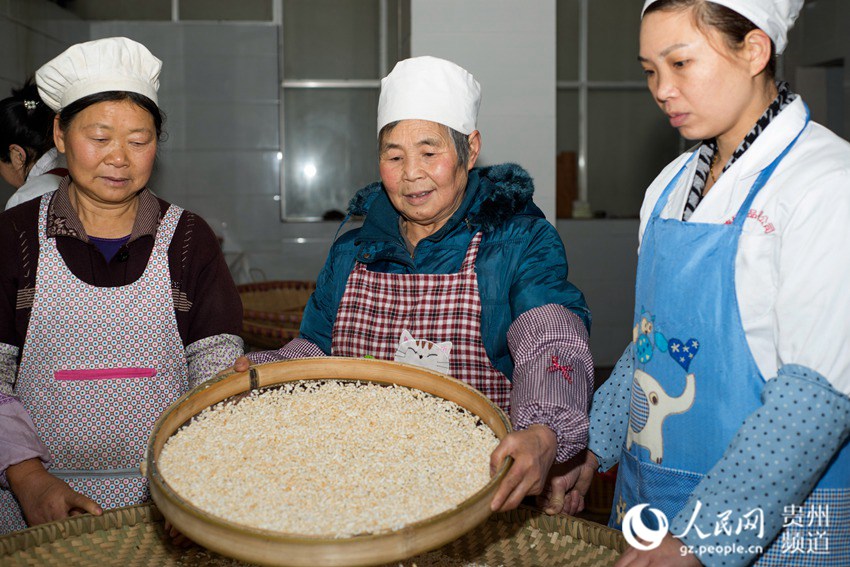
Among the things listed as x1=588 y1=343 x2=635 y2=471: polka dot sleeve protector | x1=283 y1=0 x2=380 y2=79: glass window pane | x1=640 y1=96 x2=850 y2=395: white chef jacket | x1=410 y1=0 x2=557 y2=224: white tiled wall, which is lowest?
x1=588 y1=343 x2=635 y2=471: polka dot sleeve protector

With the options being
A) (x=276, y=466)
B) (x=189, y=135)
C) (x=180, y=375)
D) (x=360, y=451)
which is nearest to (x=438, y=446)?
(x=360, y=451)

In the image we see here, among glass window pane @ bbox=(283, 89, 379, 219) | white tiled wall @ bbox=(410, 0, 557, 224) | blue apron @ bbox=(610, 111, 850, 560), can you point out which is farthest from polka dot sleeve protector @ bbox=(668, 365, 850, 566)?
glass window pane @ bbox=(283, 89, 379, 219)

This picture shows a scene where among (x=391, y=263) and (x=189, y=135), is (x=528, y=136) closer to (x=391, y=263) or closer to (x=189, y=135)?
(x=391, y=263)

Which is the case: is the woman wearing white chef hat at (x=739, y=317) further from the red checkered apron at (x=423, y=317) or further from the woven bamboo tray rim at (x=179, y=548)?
the red checkered apron at (x=423, y=317)

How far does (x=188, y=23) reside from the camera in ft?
19.4

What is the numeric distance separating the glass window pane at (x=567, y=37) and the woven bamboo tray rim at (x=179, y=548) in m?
5.85

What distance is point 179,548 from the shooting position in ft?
4.58

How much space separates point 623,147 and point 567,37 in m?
1.08

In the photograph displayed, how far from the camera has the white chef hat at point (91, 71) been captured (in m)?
1.58

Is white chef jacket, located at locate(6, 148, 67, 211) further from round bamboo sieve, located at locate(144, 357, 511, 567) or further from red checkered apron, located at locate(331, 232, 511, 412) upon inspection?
round bamboo sieve, located at locate(144, 357, 511, 567)

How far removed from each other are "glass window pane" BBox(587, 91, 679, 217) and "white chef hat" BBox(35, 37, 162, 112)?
18.3ft

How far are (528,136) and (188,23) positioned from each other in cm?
357

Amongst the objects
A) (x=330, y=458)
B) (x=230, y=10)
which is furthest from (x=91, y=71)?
(x=230, y=10)

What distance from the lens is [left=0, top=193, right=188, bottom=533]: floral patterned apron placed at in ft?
5.29
